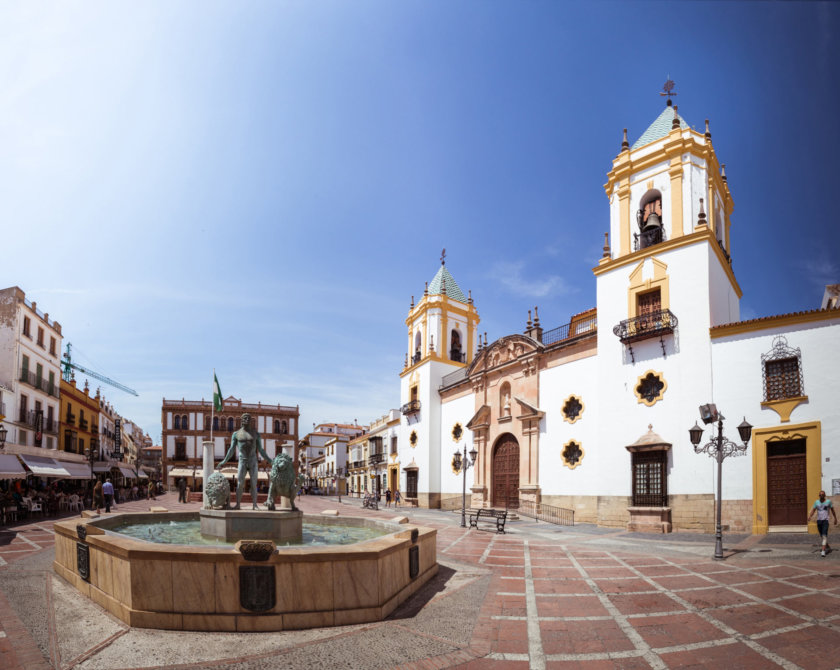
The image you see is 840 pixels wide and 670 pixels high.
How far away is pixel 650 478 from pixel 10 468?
2221cm

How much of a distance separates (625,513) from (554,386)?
6.25 metres

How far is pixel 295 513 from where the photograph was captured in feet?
30.8

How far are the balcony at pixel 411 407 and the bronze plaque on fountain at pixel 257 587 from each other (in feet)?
90.8

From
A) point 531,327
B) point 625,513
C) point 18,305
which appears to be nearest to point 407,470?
point 531,327

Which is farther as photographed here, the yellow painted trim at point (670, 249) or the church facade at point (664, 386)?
the yellow painted trim at point (670, 249)

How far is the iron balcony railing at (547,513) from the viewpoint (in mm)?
21000

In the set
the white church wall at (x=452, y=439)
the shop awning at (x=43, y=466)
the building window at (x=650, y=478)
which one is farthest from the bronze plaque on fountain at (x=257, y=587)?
the white church wall at (x=452, y=439)

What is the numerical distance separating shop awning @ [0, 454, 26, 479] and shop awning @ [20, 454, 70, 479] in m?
0.74

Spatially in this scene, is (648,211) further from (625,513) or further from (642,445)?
(625,513)

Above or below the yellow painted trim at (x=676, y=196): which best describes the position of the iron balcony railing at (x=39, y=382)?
below

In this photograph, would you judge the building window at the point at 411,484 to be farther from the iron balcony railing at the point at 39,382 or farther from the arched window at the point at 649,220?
the iron balcony railing at the point at 39,382

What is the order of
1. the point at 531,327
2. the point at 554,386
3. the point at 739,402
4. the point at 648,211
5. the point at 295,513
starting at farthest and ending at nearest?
the point at 531,327, the point at 554,386, the point at 648,211, the point at 739,402, the point at 295,513

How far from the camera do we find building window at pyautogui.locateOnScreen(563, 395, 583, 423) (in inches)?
872

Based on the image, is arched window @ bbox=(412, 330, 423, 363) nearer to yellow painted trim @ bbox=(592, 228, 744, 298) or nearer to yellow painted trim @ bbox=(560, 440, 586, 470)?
yellow painted trim @ bbox=(560, 440, 586, 470)
